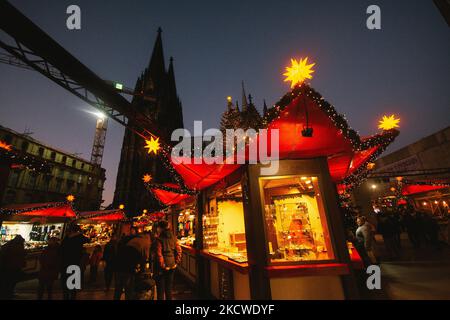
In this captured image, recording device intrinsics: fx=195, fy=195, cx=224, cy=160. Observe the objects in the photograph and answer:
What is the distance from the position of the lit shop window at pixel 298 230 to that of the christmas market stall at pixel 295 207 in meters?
0.02

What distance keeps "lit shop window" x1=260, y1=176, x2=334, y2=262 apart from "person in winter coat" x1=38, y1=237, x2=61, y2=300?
19.2 feet

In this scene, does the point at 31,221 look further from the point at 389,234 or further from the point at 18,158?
the point at 389,234

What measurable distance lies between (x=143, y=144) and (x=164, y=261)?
108ft

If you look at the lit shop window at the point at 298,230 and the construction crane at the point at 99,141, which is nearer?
the lit shop window at the point at 298,230

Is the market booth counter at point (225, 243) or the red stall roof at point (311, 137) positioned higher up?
the red stall roof at point (311, 137)

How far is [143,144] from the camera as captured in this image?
3462cm

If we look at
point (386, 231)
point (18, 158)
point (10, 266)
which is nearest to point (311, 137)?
point (10, 266)

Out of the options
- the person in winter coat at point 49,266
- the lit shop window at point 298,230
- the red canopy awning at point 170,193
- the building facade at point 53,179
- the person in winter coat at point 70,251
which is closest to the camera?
the lit shop window at point 298,230

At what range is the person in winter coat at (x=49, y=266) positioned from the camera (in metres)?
5.26

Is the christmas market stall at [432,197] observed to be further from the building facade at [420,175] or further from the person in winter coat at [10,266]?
the person in winter coat at [10,266]

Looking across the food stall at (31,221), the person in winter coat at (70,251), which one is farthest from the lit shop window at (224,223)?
the food stall at (31,221)

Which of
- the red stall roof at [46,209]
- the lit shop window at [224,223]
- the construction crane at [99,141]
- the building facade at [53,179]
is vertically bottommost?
the lit shop window at [224,223]

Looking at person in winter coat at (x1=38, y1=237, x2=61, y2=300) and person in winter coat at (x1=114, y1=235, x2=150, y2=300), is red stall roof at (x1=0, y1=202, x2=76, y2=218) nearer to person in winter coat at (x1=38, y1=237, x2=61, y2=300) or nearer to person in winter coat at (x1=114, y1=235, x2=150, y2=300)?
person in winter coat at (x1=38, y1=237, x2=61, y2=300)
